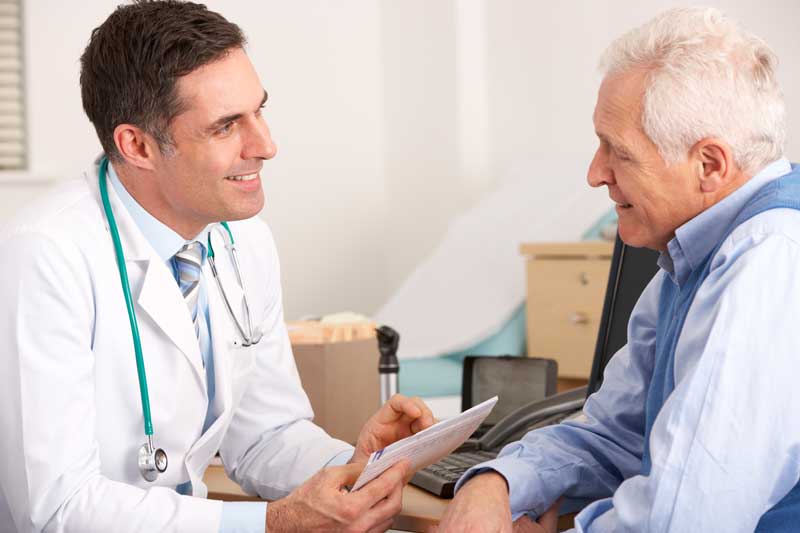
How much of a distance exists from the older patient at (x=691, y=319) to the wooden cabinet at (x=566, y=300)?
7.43ft

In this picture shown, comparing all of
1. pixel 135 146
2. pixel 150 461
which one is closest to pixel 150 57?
pixel 135 146

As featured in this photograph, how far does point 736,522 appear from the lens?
3.75ft

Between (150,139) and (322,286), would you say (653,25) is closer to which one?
(150,139)

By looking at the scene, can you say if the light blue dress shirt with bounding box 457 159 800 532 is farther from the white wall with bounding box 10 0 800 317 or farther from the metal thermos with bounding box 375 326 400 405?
the white wall with bounding box 10 0 800 317

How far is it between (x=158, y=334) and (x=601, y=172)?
0.74 meters

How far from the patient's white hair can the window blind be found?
3644 mm

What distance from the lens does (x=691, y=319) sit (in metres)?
1.24

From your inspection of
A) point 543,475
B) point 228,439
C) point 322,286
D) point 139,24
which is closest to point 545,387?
point 543,475

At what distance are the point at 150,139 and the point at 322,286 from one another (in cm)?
365

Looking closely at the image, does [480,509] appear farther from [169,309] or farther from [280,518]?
[169,309]

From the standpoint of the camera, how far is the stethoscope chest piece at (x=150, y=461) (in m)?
1.59

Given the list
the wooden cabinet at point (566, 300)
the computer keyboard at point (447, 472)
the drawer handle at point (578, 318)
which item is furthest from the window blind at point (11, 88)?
the computer keyboard at point (447, 472)

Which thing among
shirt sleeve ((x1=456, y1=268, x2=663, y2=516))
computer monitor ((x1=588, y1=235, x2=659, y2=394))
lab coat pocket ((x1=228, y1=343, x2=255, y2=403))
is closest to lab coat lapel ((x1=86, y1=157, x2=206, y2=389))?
lab coat pocket ((x1=228, y1=343, x2=255, y2=403))

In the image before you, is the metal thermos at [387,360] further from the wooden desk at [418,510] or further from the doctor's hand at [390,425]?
the wooden desk at [418,510]
